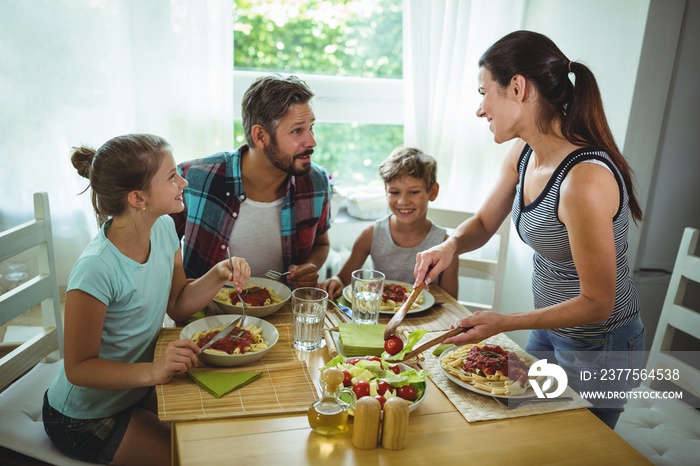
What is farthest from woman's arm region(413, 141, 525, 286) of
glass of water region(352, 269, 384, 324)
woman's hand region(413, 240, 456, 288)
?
glass of water region(352, 269, 384, 324)

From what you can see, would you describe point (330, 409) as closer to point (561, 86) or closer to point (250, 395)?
point (250, 395)

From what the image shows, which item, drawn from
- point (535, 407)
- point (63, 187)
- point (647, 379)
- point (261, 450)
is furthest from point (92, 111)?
point (647, 379)

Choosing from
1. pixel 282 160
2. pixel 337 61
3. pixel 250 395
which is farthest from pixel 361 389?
pixel 337 61

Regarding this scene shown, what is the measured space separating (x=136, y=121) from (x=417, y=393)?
6.78 ft

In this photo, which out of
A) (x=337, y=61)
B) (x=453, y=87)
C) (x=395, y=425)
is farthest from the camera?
(x=337, y=61)

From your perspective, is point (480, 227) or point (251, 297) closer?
point (251, 297)

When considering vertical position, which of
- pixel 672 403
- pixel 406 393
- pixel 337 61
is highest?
pixel 337 61

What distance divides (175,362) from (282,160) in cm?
98

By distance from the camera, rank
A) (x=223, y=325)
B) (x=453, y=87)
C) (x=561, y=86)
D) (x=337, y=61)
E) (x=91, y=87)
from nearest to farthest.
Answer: (x=561, y=86), (x=223, y=325), (x=91, y=87), (x=453, y=87), (x=337, y=61)

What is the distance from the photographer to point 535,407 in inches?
52.6

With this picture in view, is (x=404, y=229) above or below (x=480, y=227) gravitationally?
below

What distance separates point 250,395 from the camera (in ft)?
4.29

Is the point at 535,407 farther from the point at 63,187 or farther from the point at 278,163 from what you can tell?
the point at 63,187

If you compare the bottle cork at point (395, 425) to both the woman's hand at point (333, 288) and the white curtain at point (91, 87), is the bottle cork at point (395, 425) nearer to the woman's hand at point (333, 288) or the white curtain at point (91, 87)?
the woman's hand at point (333, 288)
